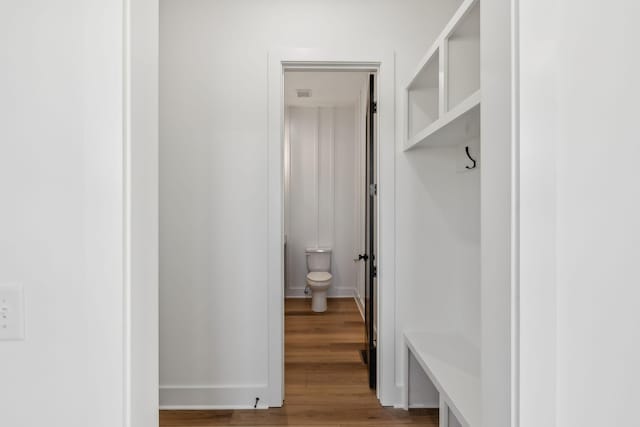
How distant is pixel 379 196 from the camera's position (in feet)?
7.83

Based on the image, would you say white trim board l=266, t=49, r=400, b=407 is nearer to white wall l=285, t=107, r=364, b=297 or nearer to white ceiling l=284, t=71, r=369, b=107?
white ceiling l=284, t=71, r=369, b=107

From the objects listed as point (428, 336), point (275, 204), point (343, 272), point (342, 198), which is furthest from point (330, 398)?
point (342, 198)

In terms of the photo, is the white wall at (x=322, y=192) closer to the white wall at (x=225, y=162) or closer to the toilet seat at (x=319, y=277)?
the toilet seat at (x=319, y=277)

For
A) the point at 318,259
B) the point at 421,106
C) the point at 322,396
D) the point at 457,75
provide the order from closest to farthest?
the point at 457,75 → the point at 421,106 → the point at 322,396 → the point at 318,259

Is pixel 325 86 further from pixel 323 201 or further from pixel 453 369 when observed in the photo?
pixel 453 369

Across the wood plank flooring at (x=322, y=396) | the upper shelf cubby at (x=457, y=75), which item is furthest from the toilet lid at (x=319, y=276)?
the upper shelf cubby at (x=457, y=75)

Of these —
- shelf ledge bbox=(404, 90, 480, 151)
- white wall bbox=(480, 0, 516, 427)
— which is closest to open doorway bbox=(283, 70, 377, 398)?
shelf ledge bbox=(404, 90, 480, 151)

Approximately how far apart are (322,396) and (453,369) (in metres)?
1.03

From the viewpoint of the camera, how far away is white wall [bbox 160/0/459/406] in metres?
2.35
